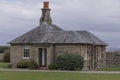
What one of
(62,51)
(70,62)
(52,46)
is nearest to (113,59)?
(62,51)

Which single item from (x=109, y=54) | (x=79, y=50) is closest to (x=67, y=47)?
(x=79, y=50)

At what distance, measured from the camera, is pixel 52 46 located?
53.3 meters

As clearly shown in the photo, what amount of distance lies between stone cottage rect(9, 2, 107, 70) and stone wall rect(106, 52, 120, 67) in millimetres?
2379

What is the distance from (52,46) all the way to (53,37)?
173 centimetres

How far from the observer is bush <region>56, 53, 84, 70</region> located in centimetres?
4973

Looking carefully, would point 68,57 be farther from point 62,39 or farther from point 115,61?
point 115,61

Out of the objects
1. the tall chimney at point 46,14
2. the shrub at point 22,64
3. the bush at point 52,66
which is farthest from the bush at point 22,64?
the tall chimney at point 46,14

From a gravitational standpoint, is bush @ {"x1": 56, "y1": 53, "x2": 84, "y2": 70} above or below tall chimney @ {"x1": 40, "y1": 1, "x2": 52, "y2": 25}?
below

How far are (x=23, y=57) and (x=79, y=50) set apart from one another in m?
7.26

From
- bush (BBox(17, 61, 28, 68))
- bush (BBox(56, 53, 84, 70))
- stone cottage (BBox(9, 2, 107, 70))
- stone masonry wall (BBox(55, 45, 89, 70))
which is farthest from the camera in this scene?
bush (BBox(17, 61, 28, 68))

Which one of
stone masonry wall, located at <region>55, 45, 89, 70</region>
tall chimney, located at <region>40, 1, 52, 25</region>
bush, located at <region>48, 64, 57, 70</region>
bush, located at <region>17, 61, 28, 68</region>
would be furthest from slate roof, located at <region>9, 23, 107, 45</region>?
tall chimney, located at <region>40, 1, 52, 25</region>

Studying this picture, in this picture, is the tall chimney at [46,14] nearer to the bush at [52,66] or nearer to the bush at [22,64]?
the bush at [22,64]

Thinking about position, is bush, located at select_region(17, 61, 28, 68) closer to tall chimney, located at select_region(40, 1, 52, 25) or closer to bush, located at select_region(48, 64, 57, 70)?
bush, located at select_region(48, 64, 57, 70)

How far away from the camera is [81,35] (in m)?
55.1
